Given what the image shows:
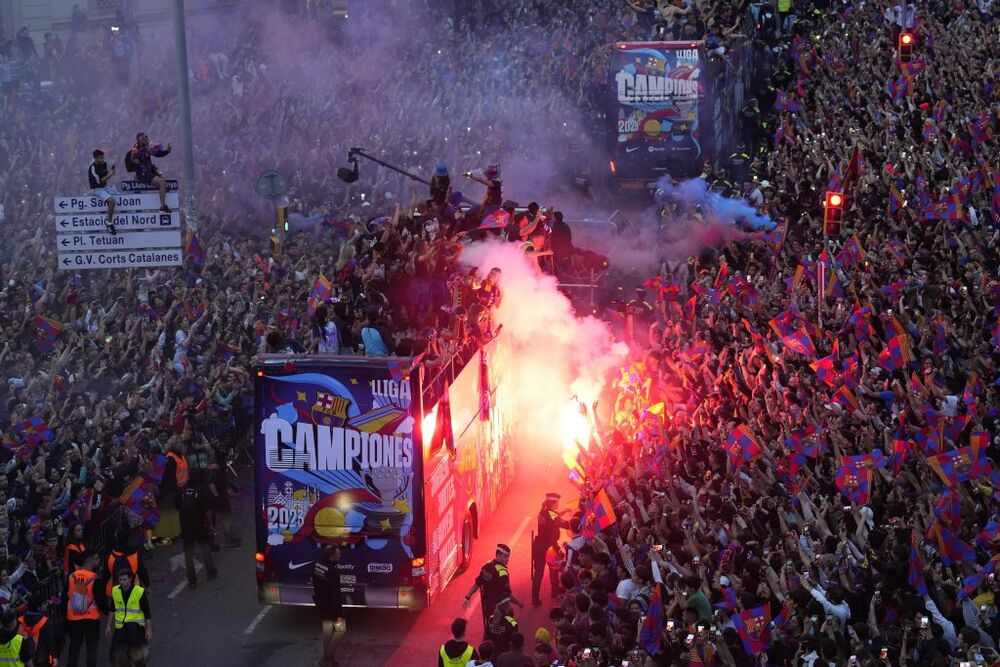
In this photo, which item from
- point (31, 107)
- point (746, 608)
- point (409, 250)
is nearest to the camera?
point (746, 608)

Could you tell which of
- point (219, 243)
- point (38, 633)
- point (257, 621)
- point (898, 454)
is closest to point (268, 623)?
point (257, 621)

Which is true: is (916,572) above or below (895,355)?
below

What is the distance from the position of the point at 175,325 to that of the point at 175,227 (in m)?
2.87

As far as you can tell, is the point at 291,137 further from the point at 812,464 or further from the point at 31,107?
the point at 812,464

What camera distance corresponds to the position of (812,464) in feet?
52.9

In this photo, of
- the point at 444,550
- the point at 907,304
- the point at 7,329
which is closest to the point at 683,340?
the point at 907,304

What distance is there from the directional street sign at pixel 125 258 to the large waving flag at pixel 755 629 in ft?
35.4

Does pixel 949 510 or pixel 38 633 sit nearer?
pixel 949 510

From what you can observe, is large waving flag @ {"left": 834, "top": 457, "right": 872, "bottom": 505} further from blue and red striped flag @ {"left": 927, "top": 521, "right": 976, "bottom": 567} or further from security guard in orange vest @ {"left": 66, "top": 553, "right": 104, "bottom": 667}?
security guard in orange vest @ {"left": 66, "top": 553, "right": 104, "bottom": 667}

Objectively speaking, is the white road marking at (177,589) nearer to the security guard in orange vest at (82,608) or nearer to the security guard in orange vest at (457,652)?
the security guard in orange vest at (82,608)

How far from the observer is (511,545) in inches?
811

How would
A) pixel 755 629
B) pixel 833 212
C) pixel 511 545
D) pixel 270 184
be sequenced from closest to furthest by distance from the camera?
pixel 755 629, pixel 511 545, pixel 833 212, pixel 270 184

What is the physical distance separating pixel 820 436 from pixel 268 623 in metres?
6.71

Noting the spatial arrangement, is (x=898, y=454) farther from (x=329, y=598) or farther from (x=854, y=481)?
(x=329, y=598)
